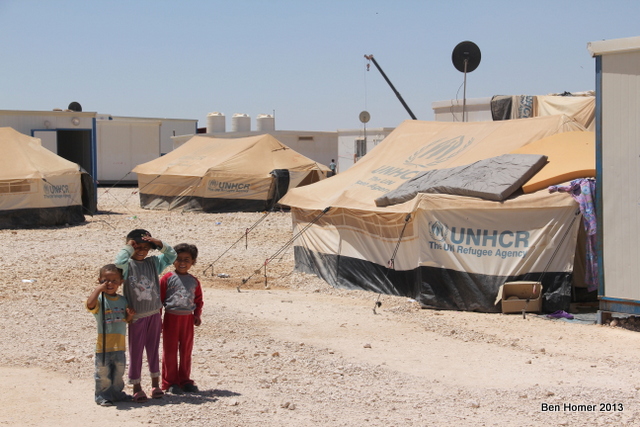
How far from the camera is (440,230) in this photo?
10680 millimetres

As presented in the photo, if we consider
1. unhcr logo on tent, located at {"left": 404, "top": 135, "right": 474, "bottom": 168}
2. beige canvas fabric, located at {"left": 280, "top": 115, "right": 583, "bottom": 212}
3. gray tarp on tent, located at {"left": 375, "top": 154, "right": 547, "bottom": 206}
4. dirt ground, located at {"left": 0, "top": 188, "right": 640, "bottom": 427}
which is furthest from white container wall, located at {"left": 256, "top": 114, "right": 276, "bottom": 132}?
gray tarp on tent, located at {"left": 375, "top": 154, "right": 547, "bottom": 206}

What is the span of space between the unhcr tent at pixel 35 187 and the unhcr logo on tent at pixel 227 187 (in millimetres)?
3986

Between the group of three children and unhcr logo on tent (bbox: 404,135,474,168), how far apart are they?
735 centimetres

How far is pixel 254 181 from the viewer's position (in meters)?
25.7

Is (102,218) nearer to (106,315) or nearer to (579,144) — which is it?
(579,144)

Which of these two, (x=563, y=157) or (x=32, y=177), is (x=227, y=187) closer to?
(x=32, y=177)

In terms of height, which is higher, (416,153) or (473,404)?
(416,153)

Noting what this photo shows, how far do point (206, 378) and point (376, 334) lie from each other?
2630 mm

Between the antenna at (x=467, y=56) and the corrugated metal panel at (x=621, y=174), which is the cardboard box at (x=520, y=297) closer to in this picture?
the corrugated metal panel at (x=621, y=174)

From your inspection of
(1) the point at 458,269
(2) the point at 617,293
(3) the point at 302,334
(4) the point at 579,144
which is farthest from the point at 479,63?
(3) the point at 302,334

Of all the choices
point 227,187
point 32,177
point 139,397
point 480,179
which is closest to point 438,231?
point 480,179

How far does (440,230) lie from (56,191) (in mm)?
14198

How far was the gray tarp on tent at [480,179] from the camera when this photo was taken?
409 inches

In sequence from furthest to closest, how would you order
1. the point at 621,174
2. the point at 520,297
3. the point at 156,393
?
1. the point at 520,297
2. the point at 621,174
3. the point at 156,393
